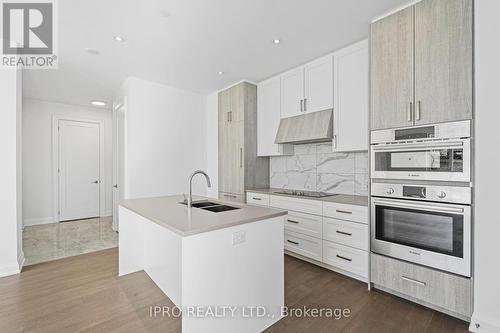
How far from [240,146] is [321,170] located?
4.48ft

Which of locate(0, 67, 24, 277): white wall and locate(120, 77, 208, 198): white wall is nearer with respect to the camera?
locate(0, 67, 24, 277): white wall

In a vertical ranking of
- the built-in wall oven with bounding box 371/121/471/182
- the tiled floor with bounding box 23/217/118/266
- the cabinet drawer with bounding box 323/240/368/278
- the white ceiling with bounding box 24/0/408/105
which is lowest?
the tiled floor with bounding box 23/217/118/266

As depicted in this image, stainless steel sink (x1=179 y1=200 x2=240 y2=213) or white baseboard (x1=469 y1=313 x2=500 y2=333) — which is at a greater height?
stainless steel sink (x1=179 y1=200 x2=240 y2=213)

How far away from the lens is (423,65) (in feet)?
6.70

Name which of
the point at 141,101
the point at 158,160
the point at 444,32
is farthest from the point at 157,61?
the point at 444,32

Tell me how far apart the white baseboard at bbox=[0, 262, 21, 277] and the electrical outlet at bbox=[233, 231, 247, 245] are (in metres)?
2.90

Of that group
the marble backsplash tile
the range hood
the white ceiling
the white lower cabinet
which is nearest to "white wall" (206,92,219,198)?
the white ceiling

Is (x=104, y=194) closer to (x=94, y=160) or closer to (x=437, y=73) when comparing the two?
(x=94, y=160)

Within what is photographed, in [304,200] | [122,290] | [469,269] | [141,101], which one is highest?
[141,101]

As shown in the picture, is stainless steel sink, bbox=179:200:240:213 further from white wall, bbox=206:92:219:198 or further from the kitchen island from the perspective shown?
white wall, bbox=206:92:219:198

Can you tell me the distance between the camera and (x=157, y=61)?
3.31 meters

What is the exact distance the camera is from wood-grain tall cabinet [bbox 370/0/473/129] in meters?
1.85

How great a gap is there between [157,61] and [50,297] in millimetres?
2914

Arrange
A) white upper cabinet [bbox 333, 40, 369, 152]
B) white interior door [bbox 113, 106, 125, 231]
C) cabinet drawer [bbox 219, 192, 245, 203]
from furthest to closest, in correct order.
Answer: white interior door [bbox 113, 106, 125, 231], cabinet drawer [bbox 219, 192, 245, 203], white upper cabinet [bbox 333, 40, 369, 152]
